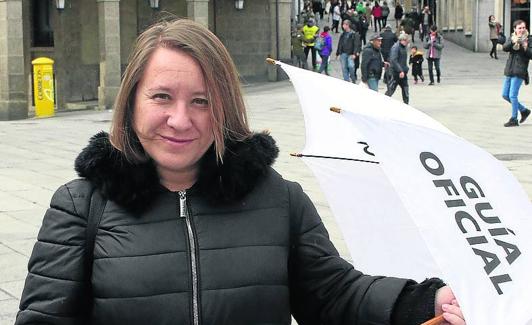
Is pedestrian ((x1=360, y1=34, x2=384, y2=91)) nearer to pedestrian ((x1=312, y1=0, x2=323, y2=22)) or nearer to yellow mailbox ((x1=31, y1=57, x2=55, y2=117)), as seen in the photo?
yellow mailbox ((x1=31, y1=57, x2=55, y2=117))

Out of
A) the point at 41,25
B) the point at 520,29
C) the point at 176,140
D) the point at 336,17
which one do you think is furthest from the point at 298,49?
the point at 176,140

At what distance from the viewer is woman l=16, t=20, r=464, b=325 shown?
228 centimetres

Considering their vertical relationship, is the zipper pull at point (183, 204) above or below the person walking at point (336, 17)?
below

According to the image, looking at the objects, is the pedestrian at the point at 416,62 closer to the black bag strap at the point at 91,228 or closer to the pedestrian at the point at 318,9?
the pedestrian at the point at 318,9

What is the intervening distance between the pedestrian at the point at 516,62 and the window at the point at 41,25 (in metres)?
14.3

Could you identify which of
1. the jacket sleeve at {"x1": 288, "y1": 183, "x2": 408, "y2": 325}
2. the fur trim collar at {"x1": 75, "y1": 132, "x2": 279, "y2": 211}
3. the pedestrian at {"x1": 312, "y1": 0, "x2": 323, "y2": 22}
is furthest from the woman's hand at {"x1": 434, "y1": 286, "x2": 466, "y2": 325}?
the pedestrian at {"x1": 312, "y1": 0, "x2": 323, "y2": 22}

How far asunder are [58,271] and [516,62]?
16.1 metres

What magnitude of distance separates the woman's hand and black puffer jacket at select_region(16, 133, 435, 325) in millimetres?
24

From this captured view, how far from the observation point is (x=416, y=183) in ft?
7.47

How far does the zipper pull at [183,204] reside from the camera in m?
2.31

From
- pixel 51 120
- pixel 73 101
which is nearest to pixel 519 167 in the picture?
pixel 51 120

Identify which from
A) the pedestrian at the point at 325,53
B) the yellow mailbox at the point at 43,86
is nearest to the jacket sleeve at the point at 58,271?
the yellow mailbox at the point at 43,86

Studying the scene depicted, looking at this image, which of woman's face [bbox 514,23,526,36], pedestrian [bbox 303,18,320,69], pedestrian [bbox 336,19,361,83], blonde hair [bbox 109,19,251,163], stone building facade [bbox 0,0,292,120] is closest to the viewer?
blonde hair [bbox 109,19,251,163]

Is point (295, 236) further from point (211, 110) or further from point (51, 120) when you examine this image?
point (51, 120)
